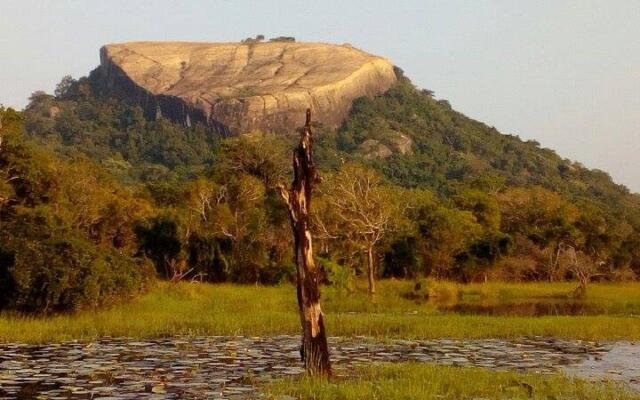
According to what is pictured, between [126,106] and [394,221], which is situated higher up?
[126,106]

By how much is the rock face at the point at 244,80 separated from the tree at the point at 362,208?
87.1 metres

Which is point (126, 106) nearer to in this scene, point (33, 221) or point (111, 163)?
point (111, 163)

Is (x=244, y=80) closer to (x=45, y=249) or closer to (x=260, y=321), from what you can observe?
(x=45, y=249)

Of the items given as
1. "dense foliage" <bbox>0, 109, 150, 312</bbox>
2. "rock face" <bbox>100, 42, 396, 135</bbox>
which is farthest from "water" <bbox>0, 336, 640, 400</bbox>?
"rock face" <bbox>100, 42, 396, 135</bbox>

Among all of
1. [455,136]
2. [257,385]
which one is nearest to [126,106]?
[455,136]

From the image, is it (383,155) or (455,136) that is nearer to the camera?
(383,155)

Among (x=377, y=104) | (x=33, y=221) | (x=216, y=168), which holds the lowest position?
(x=33, y=221)

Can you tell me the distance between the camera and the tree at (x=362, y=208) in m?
40.1

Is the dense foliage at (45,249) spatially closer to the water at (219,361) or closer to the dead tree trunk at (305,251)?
the water at (219,361)

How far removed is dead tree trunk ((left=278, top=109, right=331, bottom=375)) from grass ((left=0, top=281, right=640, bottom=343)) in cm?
751

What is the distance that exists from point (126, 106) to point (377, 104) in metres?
47.3

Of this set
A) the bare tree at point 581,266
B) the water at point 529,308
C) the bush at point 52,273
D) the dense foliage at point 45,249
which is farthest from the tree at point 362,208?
the bush at point 52,273

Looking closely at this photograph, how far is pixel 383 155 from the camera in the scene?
4823 inches

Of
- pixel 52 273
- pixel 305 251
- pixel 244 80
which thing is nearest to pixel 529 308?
pixel 52 273
